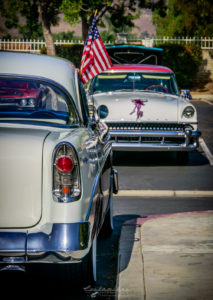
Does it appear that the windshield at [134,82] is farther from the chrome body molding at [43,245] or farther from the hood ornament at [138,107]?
the chrome body molding at [43,245]

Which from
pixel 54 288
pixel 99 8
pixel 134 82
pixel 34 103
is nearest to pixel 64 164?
pixel 54 288

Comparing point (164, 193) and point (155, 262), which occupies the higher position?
point (155, 262)

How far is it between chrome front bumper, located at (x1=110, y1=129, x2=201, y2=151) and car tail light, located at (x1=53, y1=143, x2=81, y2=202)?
274 inches

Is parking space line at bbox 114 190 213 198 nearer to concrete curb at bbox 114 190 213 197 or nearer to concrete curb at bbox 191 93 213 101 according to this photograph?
concrete curb at bbox 114 190 213 197

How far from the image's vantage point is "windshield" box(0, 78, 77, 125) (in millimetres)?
5020

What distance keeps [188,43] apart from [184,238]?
33.6 meters

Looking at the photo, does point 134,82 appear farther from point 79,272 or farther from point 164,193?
point 79,272

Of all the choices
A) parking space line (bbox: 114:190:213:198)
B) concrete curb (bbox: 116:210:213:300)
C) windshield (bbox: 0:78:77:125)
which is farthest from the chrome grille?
windshield (bbox: 0:78:77:125)

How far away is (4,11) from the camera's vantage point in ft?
138

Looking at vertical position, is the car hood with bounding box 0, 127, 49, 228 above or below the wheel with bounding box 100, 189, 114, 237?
above

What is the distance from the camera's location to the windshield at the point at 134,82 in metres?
12.6

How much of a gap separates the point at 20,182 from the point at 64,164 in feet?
1.04

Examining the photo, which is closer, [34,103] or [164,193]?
[34,103]

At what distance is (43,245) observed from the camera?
4211 millimetres
